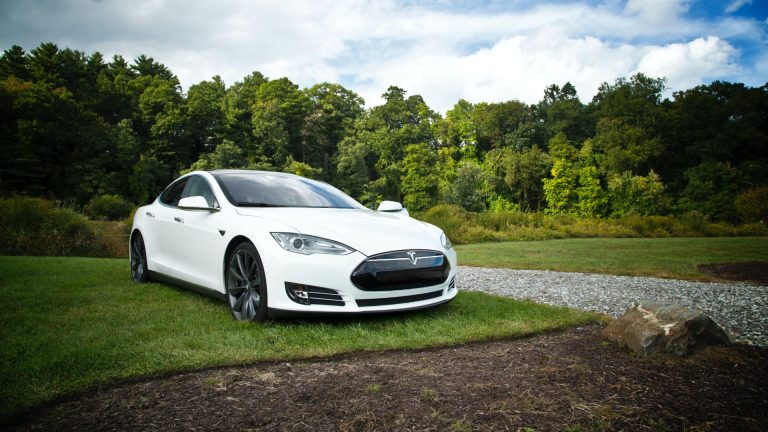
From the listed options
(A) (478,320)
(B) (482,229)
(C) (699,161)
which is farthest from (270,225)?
(C) (699,161)

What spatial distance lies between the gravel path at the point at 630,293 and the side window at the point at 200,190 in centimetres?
396

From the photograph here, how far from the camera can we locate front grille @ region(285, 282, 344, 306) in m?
3.95

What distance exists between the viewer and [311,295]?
3.96 meters

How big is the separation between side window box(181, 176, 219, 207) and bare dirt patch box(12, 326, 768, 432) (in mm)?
2412

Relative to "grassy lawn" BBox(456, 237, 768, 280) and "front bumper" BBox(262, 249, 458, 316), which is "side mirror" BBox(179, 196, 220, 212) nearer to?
"front bumper" BBox(262, 249, 458, 316)

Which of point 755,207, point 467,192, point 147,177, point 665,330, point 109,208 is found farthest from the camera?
point 467,192

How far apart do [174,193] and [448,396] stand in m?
4.64

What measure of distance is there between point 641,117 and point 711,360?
6018 centimetres

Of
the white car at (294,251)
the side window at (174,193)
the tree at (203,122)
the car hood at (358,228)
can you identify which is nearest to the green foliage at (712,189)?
the car hood at (358,228)

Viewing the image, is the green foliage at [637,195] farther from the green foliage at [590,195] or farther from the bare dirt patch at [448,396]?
the bare dirt patch at [448,396]

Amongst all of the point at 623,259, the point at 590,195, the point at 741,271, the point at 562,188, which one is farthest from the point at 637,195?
the point at 741,271

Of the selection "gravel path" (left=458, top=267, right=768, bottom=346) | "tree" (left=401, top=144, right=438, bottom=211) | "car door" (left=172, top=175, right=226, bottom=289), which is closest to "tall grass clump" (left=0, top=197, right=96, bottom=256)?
"car door" (left=172, top=175, right=226, bottom=289)

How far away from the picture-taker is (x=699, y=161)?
51.7m

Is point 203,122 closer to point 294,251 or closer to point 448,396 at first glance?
point 294,251
